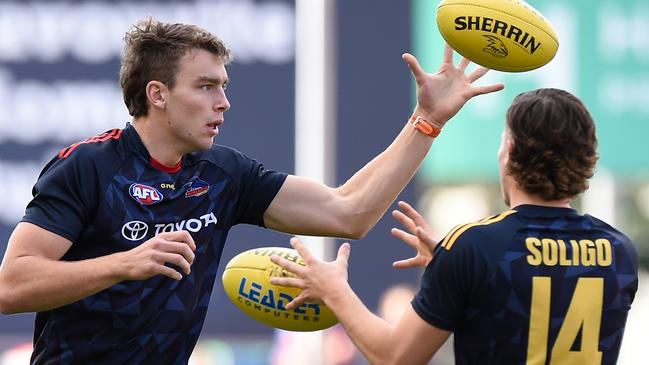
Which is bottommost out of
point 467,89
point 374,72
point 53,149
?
point 53,149

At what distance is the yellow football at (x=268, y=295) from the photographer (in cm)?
453

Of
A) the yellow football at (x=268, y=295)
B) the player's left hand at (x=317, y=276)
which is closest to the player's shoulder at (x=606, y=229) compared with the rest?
the player's left hand at (x=317, y=276)

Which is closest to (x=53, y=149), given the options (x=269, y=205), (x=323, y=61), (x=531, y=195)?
(x=323, y=61)

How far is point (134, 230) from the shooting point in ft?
13.9

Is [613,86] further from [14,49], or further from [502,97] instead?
[14,49]

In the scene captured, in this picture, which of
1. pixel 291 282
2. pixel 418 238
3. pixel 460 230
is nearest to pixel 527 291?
pixel 460 230

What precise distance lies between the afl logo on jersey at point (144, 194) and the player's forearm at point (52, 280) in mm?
343

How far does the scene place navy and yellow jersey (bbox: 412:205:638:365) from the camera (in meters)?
3.50

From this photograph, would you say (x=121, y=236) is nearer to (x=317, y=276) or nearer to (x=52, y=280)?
(x=52, y=280)

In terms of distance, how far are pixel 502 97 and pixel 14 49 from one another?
4.08m

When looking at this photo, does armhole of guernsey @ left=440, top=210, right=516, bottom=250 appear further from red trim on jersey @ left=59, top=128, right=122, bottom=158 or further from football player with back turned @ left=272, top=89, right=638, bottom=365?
red trim on jersey @ left=59, top=128, right=122, bottom=158

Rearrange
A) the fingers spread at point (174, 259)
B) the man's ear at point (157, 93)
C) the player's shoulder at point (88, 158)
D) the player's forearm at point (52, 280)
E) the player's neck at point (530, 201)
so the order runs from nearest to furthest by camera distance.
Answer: the player's neck at point (530, 201) → the fingers spread at point (174, 259) → the player's forearm at point (52, 280) → the player's shoulder at point (88, 158) → the man's ear at point (157, 93)

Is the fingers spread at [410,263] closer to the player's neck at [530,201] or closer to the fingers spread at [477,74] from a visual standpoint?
the player's neck at [530,201]

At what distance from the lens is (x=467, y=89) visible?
4.56 metres
